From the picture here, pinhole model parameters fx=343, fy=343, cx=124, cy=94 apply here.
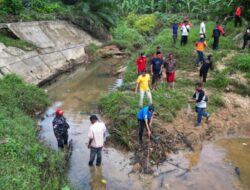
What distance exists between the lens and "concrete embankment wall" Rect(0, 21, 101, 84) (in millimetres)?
17906

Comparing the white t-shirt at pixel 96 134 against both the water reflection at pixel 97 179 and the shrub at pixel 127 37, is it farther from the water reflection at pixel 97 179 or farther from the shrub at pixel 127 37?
the shrub at pixel 127 37

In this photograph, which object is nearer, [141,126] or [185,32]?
[141,126]

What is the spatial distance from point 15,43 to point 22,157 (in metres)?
12.9

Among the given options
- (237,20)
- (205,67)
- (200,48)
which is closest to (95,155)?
(205,67)

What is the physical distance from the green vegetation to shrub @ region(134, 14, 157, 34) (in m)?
26.6

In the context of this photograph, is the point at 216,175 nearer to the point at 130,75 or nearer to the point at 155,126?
the point at 155,126

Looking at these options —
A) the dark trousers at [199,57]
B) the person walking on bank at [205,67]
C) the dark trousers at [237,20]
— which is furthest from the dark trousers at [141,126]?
the dark trousers at [237,20]

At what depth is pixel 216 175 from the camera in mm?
9617

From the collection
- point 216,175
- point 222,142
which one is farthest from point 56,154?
point 222,142

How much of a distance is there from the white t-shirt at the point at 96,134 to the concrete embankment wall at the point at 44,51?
8920mm

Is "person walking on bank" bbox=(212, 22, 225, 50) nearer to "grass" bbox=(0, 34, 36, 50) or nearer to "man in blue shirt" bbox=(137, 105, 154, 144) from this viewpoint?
"man in blue shirt" bbox=(137, 105, 154, 144)

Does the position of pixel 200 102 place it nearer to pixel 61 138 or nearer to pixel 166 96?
pixel 166 96

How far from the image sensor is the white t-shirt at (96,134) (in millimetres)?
9031

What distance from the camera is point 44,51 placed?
21.4 metres
